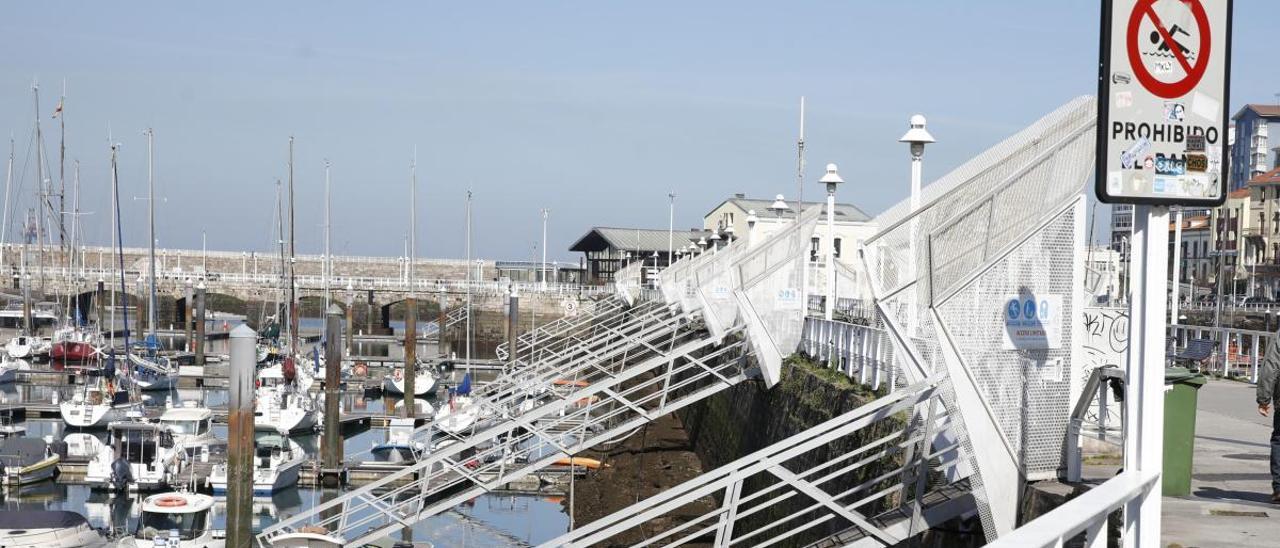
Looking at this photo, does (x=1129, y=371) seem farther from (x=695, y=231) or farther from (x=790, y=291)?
(x=695, y=231)

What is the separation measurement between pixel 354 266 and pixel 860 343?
111036 millimetres

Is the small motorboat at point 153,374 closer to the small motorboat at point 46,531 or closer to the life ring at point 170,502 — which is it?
the life ring at point 170,502

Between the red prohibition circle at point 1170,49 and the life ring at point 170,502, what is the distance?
25.2 meters

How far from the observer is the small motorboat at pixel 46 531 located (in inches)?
884

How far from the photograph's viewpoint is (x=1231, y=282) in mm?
92562

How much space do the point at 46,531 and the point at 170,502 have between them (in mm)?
4599

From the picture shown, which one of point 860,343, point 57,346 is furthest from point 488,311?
point 860,343

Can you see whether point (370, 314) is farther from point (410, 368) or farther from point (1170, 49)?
point (1170, 49)

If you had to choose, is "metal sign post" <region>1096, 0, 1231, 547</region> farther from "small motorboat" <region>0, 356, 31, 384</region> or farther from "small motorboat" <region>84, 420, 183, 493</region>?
"small motorboat" <region>0, 356, 31, 384</region>

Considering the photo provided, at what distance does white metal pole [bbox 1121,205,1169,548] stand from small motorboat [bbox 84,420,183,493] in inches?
1186

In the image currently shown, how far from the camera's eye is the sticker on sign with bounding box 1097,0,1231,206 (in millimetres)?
5316

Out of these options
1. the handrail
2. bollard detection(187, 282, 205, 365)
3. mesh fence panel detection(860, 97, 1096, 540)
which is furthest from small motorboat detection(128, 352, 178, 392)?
the handrail

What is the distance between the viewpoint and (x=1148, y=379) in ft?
17.8

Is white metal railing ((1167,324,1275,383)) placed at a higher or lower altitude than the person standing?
lower
